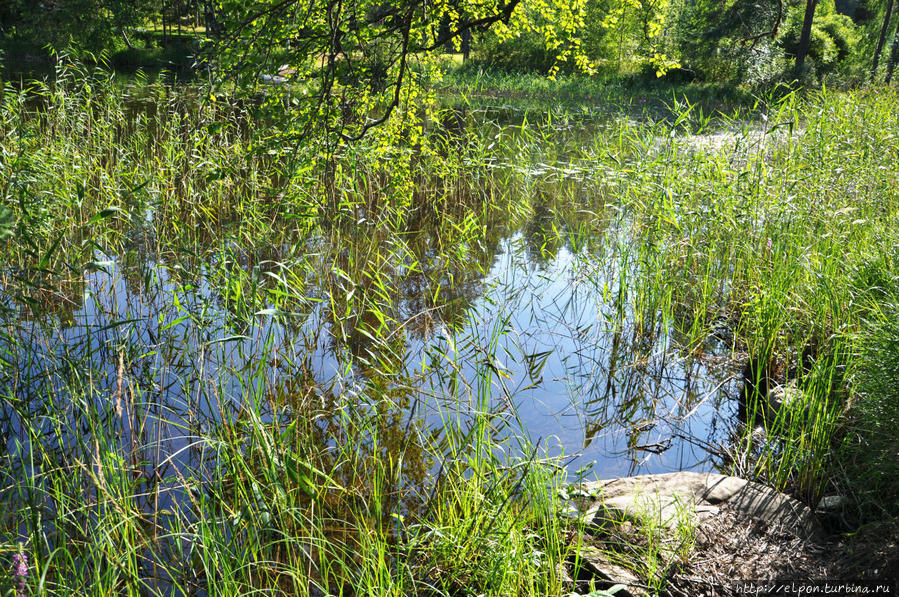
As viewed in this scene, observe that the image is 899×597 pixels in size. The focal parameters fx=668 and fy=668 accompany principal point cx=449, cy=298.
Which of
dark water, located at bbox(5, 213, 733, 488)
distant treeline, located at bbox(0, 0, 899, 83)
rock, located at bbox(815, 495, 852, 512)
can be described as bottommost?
dark water, located at bbox(5, 213, 733, 488)

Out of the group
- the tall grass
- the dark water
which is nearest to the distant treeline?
the tall grass

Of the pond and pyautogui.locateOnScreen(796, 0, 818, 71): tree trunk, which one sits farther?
pyautogui.locateOnScreen(796, 0, 818, 71): tree trunk

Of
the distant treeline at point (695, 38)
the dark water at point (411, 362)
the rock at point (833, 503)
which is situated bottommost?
the dark water at point (411, 362)

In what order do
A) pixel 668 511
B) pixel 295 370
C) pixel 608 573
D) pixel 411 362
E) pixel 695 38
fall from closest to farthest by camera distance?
pixel 608 573, pixel 668 511, pixel 295 370, pixel 411 362, pixel 695 38

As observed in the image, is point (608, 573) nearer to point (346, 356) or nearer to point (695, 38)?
point (346, 356)

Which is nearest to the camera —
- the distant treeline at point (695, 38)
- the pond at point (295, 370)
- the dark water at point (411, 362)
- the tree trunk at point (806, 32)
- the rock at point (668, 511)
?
the rock at point (668, 511)

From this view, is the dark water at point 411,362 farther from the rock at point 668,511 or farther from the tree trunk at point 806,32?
the tree trunk at point 806,32

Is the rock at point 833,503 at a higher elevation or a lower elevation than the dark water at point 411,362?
higher

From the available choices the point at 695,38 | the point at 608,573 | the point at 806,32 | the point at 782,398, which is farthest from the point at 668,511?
the point at 695,38

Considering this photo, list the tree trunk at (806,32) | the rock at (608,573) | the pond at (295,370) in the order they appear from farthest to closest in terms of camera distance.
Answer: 1. the tree trunk at (806,32)
2. the pond at (295,370)
3. the rock at (608,573)

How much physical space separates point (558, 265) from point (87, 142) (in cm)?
437

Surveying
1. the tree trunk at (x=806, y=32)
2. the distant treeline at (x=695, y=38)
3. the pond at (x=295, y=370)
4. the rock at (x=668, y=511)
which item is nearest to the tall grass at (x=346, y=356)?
the pond at (x=295, y=370)

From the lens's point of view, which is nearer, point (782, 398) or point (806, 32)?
point (782, 398)

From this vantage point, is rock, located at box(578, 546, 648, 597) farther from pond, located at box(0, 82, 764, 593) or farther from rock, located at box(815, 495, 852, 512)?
rock, located at box(815, 495, 852, 512)
